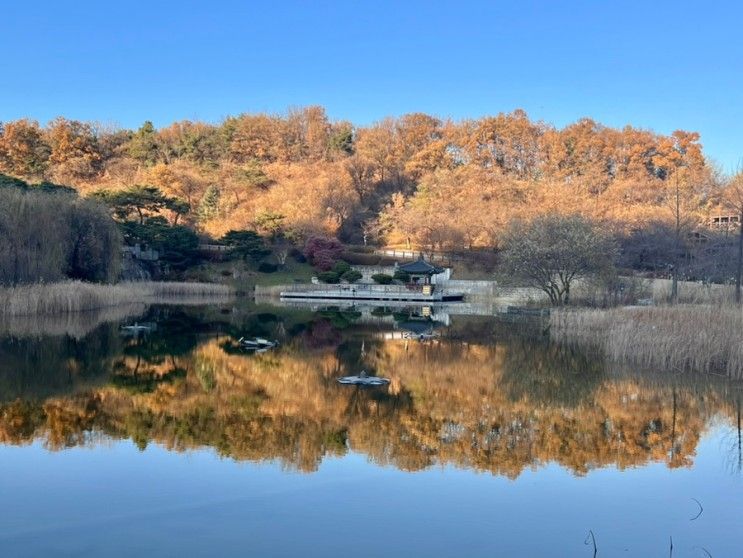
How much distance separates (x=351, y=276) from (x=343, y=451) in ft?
106

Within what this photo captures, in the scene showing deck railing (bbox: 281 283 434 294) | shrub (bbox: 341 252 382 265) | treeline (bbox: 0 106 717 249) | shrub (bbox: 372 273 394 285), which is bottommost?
deck railing (bbox: 281 283 434 294)

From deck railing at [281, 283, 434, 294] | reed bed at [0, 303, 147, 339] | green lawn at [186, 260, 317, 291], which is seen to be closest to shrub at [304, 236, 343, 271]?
green lawn at [186, 260, 317, 291]

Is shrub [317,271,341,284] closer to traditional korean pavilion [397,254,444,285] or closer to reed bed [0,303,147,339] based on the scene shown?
traditional korean pavilion [397,254,444,285]

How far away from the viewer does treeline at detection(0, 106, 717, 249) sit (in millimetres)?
47969

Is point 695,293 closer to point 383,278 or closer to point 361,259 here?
point 383,278

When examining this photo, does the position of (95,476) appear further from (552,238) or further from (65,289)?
(552,238)

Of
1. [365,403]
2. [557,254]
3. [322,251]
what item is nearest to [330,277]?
[322,251]

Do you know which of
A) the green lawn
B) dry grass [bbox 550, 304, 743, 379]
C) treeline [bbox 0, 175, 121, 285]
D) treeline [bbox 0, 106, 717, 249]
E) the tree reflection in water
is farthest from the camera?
treeline [bbox 0, 106, 717, 249]

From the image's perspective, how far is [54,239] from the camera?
24375 millimetres

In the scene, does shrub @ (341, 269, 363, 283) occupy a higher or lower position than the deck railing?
higher

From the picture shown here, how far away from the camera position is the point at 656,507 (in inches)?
270

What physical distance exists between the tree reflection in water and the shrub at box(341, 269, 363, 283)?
22.4m

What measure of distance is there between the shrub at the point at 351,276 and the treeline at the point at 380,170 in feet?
22.2

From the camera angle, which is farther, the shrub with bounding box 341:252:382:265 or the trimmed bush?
the shrub with bounding box 341:252:382:265
